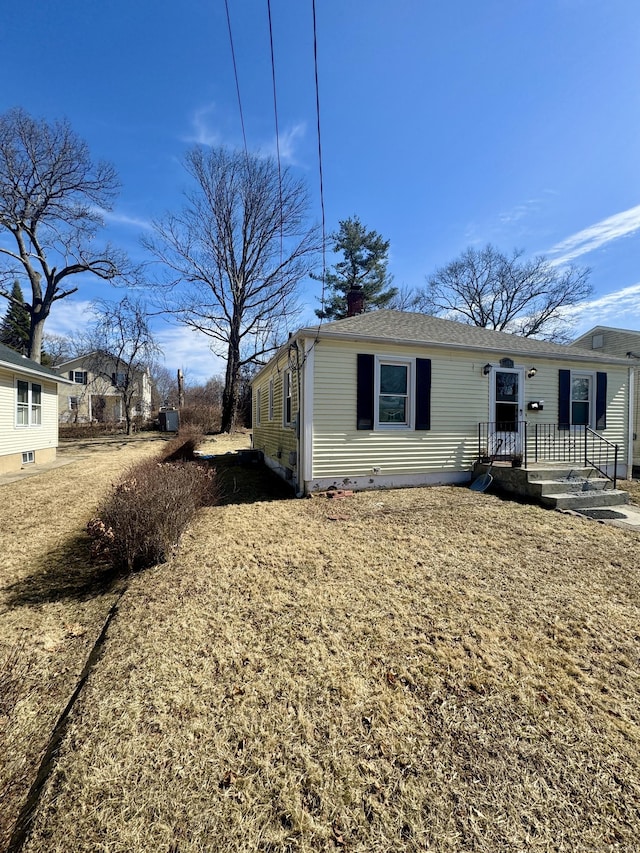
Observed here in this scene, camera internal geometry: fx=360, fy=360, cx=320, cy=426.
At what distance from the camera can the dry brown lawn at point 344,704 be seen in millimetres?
1552

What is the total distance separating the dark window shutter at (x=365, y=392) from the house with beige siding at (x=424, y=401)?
0.02 metres

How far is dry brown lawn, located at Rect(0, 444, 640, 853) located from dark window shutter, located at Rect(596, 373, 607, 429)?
693cm

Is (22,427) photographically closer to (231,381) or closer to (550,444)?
(231,381)

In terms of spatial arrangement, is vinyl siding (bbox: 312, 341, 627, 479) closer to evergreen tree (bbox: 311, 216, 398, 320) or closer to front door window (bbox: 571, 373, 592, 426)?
front door window (bbox: 571, 373, 592, 426)

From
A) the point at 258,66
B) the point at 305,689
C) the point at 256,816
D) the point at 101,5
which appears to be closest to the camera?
the point at 256,816

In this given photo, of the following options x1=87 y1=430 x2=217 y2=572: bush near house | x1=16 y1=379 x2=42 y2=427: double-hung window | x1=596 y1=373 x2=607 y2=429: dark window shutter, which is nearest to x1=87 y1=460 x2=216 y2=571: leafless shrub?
x1=87 y1=430 x2=217 y2=572: bush near house

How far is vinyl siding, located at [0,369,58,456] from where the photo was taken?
405 inches

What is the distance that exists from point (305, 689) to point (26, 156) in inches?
1024

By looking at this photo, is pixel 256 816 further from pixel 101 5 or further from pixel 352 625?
pixel 101 5

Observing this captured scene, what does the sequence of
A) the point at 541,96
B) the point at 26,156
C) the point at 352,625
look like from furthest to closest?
the point at 26,156, the point at 541,96, the point at 352,625

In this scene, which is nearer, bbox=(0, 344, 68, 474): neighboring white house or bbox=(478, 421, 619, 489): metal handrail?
bbox=(478, 421, 619, 489): metal handrail

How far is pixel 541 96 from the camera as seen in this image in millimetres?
7316

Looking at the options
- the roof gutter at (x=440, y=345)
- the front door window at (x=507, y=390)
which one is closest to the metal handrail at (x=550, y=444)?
the front door window at (x=507, y=390)

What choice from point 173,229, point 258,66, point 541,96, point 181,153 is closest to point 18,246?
point 173,229
